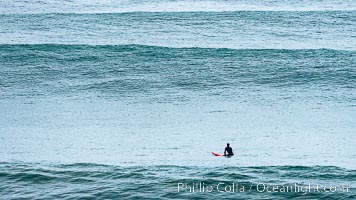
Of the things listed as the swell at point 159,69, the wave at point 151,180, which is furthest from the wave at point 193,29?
the wave at point 151,180

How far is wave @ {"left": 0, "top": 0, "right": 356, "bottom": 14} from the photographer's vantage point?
186 ft

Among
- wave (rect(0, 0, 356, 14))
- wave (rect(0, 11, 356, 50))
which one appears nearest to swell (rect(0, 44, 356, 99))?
wave (rect(0, 11, 356, 50))

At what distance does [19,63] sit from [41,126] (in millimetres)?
14717

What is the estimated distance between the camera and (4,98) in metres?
41.9

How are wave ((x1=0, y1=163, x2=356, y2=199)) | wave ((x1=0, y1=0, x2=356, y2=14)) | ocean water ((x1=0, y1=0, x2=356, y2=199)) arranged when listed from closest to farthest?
wave ((x1=0, y1=163, x2=356, y2=199)) → ocean water ((x1=0, y1=0, x2=356, y2=199)) → wave ((x1=0, y1=0, x2=356, y2=14))

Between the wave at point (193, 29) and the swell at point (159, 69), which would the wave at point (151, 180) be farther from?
the wave at point (193, 29)

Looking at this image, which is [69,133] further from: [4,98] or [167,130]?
[4,98]

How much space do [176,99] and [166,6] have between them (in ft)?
64.3

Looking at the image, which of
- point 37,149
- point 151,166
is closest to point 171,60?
point 37,149

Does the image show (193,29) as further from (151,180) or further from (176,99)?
(151,180)

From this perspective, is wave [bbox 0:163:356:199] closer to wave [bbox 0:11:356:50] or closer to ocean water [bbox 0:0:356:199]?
ocean water [bbox 0:0:356:199]

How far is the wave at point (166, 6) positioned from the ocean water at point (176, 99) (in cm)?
18

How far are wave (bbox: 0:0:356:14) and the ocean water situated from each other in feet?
Result: 0.60

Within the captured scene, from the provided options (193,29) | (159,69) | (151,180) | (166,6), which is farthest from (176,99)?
(166,6)
